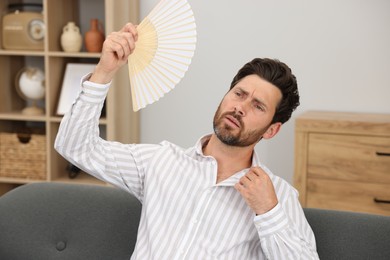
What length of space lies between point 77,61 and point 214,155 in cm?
215

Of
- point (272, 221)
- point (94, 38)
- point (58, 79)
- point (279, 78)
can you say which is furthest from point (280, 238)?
point (58, 79)

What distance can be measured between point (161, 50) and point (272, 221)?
529 mm

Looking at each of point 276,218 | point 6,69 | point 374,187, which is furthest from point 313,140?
point 6,69

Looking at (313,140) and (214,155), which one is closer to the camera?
(214,155)

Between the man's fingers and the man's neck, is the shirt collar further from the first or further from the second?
the man's fingers

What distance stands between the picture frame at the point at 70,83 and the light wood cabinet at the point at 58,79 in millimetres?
39

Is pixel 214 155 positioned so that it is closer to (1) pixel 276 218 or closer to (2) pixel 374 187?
(1) pixel 276 218

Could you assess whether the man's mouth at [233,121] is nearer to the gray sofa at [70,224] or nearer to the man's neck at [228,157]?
the man's neck at [228,157]

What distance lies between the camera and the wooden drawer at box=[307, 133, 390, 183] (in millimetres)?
2721

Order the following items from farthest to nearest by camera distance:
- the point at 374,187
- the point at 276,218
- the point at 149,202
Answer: the point at 374,187 < the point at 149,202 < the point at 276,218

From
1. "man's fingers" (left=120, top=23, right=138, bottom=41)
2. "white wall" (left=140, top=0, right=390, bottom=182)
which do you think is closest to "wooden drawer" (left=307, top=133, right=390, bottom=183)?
"white wall" (left=140, top=0, right=390, bottom=182)

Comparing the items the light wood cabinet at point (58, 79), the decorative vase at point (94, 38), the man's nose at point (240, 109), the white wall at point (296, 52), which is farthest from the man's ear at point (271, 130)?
the decorative vase at point (94, 38)

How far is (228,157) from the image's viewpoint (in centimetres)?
173

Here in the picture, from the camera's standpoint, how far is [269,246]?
1492 mm
